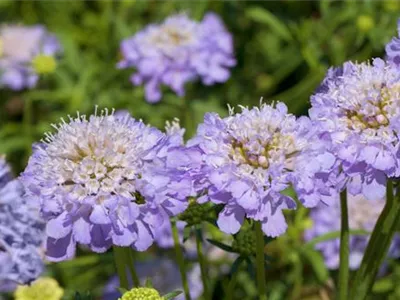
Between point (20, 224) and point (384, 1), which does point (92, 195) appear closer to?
point (20, 224)

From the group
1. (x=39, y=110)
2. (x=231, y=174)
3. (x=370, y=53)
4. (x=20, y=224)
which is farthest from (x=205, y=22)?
(x=231, y=174)

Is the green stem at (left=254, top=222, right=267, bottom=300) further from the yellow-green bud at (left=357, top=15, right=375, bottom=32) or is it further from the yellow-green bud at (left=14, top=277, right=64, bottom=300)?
the yellow-green bud at (left=357, top=15, right=375, bottom=32)

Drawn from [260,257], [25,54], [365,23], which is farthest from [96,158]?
[25,54]

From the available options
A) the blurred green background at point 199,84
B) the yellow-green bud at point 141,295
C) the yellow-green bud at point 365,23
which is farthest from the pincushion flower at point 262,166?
the yellow-green bud at point 365,23

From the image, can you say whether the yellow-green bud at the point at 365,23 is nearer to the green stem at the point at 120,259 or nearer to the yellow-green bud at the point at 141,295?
the green stem at the point at 120,259

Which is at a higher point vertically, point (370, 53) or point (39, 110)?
point (39, 110)
